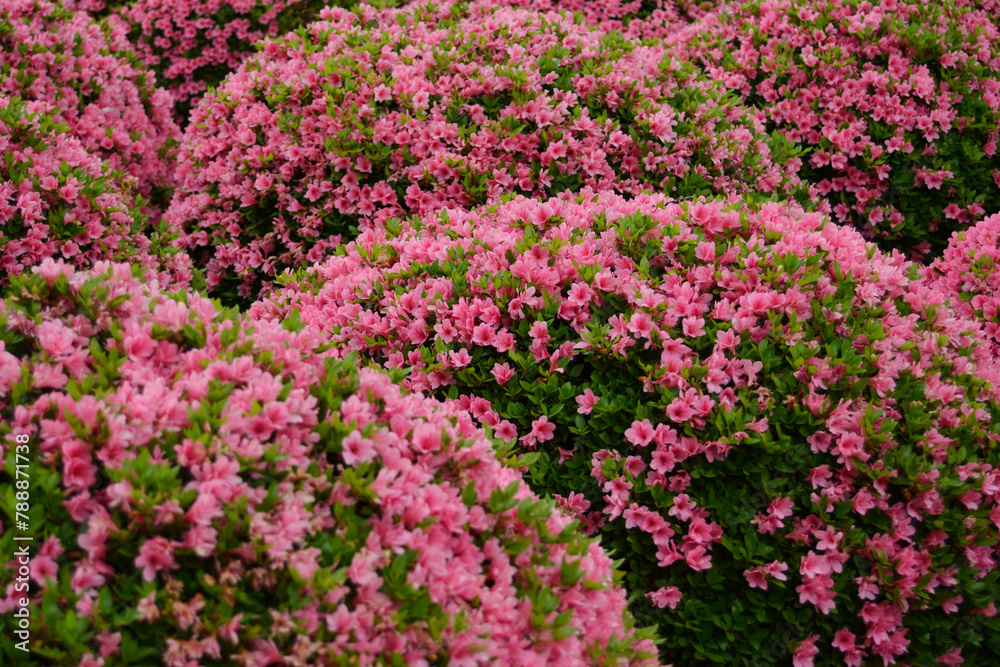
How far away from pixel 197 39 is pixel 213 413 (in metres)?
→ 6.81

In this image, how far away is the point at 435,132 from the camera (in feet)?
16.9

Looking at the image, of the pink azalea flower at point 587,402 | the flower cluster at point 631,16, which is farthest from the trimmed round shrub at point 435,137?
the flower cluster at point 631,16

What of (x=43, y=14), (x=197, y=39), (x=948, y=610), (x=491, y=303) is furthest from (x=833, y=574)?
(x=197, y=39)

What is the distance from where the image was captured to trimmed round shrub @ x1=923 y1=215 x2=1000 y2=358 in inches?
176

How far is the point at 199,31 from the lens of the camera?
7.96 m

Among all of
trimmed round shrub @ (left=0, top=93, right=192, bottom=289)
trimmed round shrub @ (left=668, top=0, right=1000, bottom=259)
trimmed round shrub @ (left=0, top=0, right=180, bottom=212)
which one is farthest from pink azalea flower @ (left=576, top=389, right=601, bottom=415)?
trimmed round shrub @ (left=0, top=0, right=180, bottom=212)

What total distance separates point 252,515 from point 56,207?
3.01 meters

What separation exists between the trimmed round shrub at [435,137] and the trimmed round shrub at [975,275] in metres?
1.21

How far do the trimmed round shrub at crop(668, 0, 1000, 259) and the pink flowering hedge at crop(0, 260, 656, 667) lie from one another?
4.64m

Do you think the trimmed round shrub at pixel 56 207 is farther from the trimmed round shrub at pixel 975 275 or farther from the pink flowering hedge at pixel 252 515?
the trimmed round shrub at pixel 975 275

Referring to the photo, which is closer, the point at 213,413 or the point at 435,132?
the point at 213,413

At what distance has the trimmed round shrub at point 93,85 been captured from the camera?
18.2ft

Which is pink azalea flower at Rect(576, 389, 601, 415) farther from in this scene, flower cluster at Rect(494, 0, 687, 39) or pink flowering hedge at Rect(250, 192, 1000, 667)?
flower cluster at Rect(494, 0, 687, 39)

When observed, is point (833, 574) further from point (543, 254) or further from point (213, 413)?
point (213, 413)
